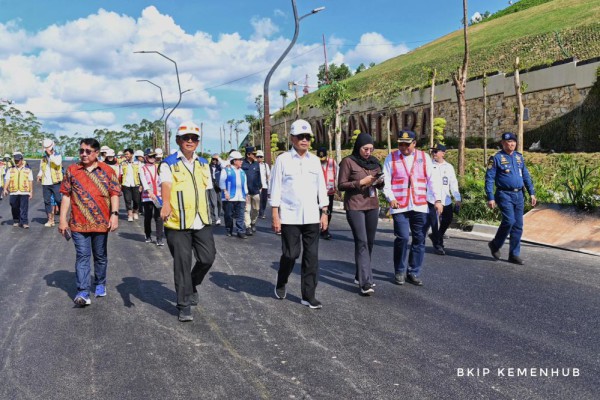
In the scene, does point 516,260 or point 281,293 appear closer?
point 281,293

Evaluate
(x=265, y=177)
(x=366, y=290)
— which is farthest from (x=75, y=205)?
(x=265, y=177)

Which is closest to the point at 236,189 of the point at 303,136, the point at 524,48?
the point at 303,136

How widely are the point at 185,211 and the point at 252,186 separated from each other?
22.3ft

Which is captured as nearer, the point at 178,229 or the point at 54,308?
the point at 178,229

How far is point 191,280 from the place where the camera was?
17.9 feet

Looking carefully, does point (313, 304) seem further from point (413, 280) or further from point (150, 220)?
point (150, 220)

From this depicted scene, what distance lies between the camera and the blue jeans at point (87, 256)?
19.3 feet

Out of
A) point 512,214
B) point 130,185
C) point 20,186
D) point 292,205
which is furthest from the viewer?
point 130,185

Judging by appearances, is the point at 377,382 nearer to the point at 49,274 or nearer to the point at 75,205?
the point at 75,205

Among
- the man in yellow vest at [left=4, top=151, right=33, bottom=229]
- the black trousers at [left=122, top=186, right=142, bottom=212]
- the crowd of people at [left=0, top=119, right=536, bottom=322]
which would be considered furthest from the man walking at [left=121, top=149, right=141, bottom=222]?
the crowd of people at [left=0, top=119, right=536, bottom=322]

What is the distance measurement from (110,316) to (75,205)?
1.34 m

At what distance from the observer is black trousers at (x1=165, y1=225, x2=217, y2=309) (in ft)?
17.3

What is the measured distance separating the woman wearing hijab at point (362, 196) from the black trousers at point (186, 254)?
1.73m

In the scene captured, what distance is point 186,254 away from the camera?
5.34m
